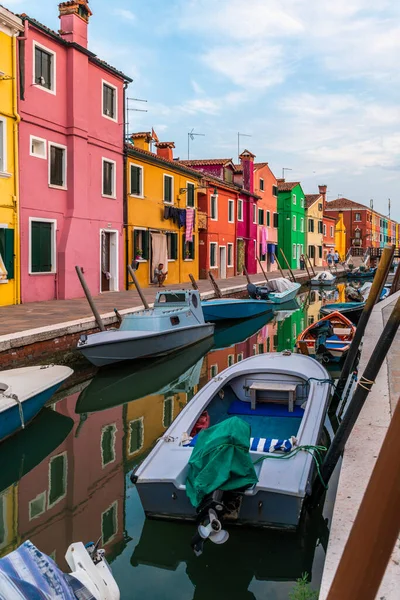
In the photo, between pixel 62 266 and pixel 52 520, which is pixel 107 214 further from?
pixel 52 520

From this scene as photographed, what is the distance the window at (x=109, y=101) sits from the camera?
18.8 m

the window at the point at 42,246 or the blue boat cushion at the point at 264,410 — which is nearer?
the blue boat cushion at the point at 264,410

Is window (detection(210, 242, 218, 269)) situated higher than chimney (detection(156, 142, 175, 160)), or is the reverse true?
chimney (detection(156, 142, 175, 160))

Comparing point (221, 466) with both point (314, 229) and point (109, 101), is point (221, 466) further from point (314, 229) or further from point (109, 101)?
point (314, 229)

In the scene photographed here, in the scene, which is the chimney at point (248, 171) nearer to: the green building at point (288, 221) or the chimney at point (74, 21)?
the green building at point (288, 221)

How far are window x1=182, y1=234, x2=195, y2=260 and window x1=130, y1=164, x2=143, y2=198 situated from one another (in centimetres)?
441

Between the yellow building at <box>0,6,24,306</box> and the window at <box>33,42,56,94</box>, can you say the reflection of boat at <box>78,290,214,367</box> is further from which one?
the window at <box>33,42,56,94</box>

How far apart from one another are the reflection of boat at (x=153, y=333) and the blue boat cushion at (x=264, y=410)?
4.16 meters

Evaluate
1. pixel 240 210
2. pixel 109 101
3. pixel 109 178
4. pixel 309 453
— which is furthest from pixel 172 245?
pixel 309 453

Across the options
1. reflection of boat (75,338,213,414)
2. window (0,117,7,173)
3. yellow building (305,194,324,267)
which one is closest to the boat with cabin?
reflection of boat (75,338,213,414)

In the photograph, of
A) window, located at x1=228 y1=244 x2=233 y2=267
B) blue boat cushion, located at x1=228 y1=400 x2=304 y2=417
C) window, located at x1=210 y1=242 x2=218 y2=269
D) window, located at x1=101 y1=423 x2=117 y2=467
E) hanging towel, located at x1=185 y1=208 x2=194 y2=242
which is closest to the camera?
blue boat cushion, located at x1=228 y1=400 x2=304 y2=417

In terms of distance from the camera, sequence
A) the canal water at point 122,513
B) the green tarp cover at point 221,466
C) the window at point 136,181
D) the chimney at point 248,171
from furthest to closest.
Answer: the chimney at point 248,171 → the window at point 136,181 → the canal water at point 122,513 → the green tarp cover at point 221,466

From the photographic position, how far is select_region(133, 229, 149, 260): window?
21.2 metres

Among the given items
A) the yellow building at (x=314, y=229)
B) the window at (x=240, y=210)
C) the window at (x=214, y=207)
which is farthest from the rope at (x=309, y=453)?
the yellow building at (x=314, y=229)
